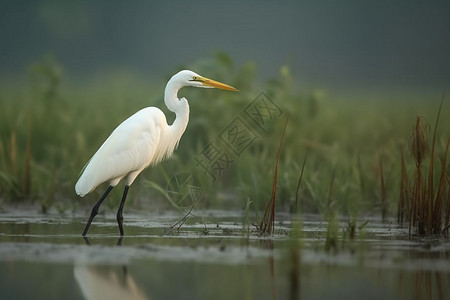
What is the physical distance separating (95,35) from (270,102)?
119ft

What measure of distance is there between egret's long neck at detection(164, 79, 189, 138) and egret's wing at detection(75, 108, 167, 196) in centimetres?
22

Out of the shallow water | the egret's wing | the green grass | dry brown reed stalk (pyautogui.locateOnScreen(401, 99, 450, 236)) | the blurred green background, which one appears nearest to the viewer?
the shallow water

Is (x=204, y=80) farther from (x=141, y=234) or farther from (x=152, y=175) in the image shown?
(x=152, y=175)

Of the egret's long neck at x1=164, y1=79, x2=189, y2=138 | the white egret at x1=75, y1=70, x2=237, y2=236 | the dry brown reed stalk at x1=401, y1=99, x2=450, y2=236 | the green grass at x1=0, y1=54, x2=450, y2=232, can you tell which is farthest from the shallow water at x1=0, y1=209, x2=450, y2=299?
the egret's long neck at x1=164, y1=79, x2=189, y2=138

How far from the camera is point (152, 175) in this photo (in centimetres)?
1025

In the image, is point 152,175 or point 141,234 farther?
point 152,175

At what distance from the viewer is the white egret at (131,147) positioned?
24.6ft

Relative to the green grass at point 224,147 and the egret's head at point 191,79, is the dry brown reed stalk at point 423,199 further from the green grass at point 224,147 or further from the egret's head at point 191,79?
the egret's head at point 191,79

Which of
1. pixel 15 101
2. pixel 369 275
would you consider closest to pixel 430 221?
pixel 369 275

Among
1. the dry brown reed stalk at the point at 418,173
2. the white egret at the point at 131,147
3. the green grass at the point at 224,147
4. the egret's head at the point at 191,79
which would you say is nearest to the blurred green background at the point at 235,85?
the green grass at the point at 224,147

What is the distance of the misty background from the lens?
39.8 meters

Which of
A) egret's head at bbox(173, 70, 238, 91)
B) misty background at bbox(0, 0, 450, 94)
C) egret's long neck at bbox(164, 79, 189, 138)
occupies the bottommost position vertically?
egret's long neck at bbox(164, 79, 189, 138)

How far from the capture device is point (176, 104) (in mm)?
8070

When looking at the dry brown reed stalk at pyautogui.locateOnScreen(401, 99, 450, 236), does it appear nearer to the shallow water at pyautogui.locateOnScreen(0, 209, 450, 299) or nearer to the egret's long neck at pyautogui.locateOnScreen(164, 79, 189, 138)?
the shallow water at pyautogui.locateOnScreen(0, 209, 450, 299)
